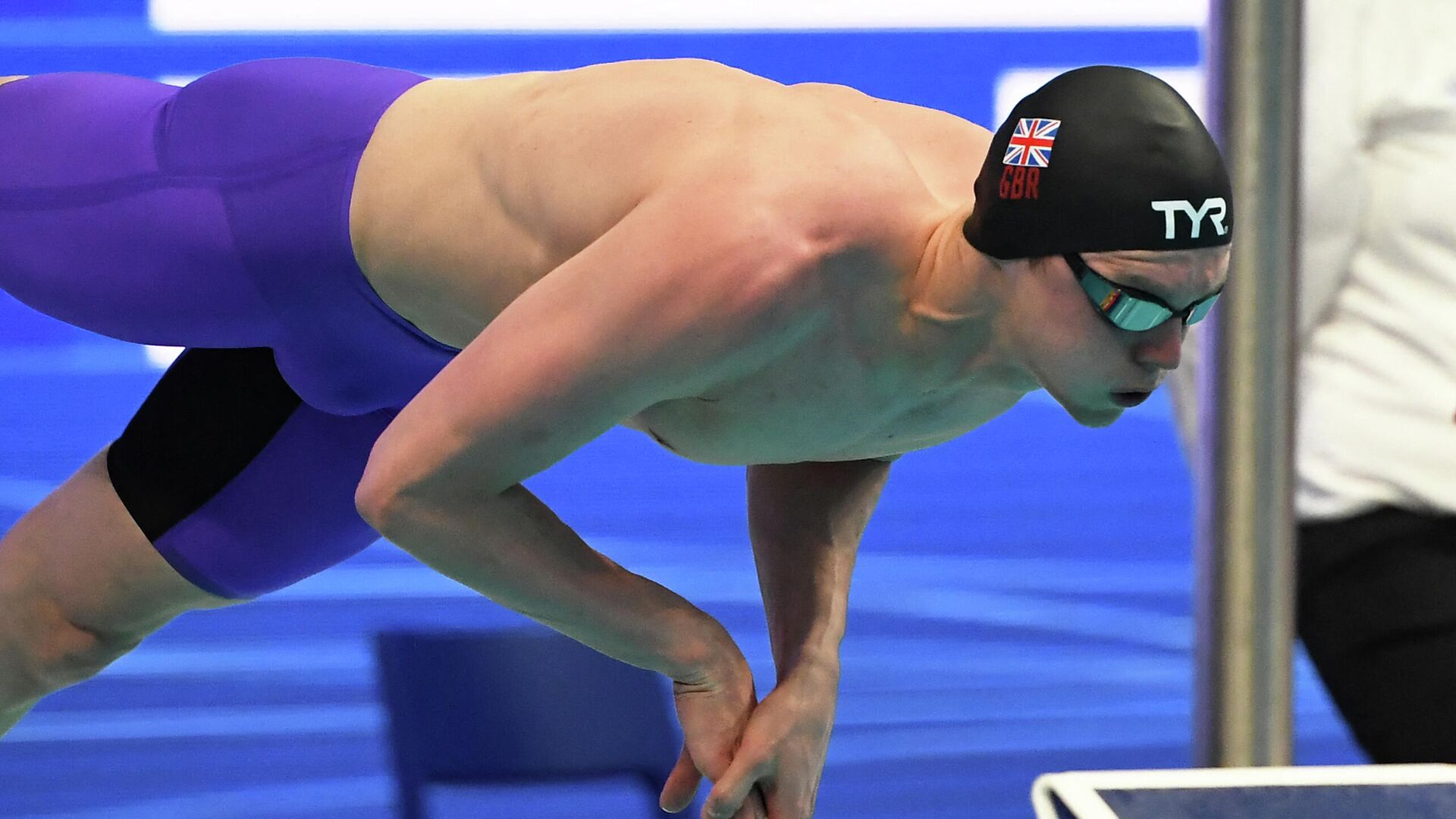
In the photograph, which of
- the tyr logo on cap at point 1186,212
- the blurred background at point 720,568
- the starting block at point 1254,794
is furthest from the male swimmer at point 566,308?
the blurred background at point 720,568

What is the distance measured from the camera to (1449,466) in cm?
174

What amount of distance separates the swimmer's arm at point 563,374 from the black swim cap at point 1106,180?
0.13 meters

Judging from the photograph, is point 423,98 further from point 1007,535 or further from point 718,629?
point 1007,535

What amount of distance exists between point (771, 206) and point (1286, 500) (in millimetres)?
399

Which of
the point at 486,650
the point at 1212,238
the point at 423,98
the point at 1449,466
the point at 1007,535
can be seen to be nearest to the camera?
the point at 1212,238

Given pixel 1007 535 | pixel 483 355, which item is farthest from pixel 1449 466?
pixel 1007 535

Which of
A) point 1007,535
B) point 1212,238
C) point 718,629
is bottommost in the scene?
point 1007,535

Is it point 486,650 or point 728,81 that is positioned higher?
point 728,81

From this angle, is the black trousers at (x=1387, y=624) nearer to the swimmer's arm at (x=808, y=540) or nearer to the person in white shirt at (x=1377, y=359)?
the person in white shirt at (x=1377, y=359)

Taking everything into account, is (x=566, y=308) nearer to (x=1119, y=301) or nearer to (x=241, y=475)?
(x=1119, y=301)

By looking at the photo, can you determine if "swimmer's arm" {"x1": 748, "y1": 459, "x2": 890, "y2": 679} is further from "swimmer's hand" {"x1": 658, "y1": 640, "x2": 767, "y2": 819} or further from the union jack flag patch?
the union jack flag patch

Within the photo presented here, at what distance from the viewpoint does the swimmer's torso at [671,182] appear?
1115 millimetres

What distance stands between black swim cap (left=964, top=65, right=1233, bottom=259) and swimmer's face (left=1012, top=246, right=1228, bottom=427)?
0.01m

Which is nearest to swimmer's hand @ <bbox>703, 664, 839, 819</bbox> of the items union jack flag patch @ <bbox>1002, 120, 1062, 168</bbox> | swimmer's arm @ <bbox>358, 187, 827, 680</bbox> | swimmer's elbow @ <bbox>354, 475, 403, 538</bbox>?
swimmer's arm @ <bbox>358, 187, 827, 680</bbox>
